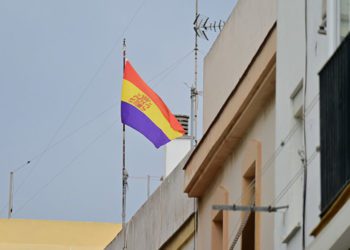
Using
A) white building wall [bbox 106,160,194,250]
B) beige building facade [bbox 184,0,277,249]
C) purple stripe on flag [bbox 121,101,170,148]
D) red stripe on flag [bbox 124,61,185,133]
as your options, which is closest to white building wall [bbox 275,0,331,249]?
beige building facade [bbox 184,0,277,249]

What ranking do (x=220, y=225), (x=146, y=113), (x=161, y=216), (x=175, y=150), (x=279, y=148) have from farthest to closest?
(x=175, y=150)
(x=146, y=113)
(x=161, y=216)
(x=220, y=225)
(x=279, y=148)

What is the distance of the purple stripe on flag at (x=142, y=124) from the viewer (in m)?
30.8

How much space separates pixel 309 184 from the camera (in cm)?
1570

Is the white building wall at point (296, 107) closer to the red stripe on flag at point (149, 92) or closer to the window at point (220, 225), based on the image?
the window at point (220, 225)

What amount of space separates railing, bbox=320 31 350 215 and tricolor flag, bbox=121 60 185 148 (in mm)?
16314

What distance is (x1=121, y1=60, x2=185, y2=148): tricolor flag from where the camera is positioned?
30922 millimetres

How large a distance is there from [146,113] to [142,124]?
11.8 inches

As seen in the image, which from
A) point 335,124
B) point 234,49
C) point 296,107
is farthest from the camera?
point 234,49

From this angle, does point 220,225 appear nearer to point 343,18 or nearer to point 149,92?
point 343,18

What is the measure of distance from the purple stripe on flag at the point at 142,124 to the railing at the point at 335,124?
53.4ft

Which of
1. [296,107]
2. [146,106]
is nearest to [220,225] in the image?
[296,107]

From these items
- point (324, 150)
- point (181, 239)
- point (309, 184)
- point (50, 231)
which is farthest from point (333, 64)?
point (50, 231)

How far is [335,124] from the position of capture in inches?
554

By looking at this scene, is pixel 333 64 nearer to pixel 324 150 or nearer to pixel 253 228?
pixel 324 150
